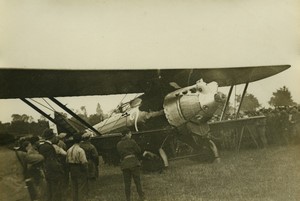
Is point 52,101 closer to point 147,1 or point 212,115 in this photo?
point 147,1

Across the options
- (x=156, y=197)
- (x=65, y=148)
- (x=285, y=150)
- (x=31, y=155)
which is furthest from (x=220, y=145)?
(x=31, y=155)

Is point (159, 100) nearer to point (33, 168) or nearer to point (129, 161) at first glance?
point (129, 161)

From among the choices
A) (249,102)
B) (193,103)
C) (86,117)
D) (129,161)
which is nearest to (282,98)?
(249,102)

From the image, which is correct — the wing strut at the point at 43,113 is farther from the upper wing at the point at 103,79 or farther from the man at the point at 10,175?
the man at the point at 10,175

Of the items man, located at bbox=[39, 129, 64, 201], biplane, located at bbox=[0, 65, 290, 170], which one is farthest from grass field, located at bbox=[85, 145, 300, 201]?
man, located at bbox=[39, 129, 64, 201]

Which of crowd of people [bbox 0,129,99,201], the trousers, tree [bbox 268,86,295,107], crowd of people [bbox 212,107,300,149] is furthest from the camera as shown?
crowd of people [bbox 212,107,300,149]

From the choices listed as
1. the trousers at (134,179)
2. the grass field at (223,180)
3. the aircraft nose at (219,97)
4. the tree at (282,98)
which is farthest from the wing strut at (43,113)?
the tree at (282,98)

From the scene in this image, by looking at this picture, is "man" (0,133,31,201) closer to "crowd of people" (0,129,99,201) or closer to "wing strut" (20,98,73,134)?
"crowd of people" (0,129,99,201)
